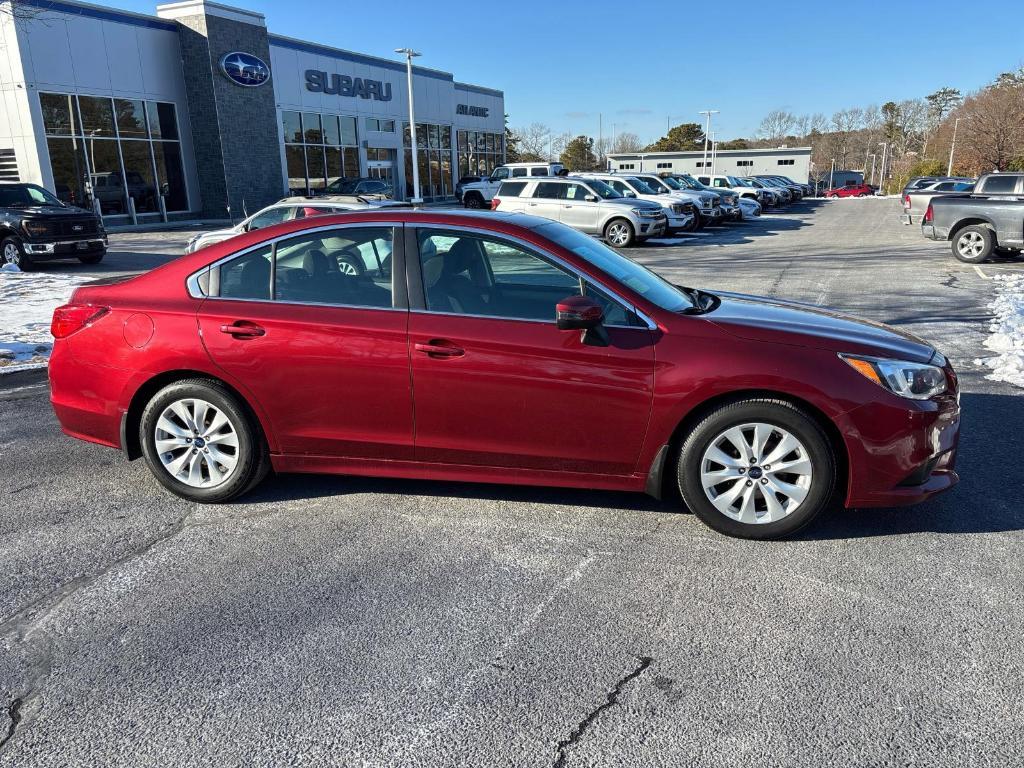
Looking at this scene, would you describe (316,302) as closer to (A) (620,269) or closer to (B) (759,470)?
(A) (620,269)

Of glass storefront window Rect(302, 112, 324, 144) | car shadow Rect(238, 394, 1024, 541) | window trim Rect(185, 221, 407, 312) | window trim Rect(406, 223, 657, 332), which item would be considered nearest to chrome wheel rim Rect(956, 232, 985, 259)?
car shadow Rect(238, 394, 1024, 541)

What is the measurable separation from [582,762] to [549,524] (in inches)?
69.0

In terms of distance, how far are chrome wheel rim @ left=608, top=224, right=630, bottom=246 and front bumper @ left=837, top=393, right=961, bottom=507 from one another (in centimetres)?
1639

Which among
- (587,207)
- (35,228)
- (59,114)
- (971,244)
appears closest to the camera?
(35,228)

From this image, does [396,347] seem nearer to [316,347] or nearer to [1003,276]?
[316,347]

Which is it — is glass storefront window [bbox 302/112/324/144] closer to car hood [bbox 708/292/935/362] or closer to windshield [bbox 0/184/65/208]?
windshield [bbox 0/184/65/208]

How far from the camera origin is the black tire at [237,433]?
14.0ft

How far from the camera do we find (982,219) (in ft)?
51.5

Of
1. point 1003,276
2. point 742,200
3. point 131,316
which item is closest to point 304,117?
point 742,200

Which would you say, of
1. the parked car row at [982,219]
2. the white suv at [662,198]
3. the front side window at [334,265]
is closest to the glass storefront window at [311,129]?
the white suv at [662,198]

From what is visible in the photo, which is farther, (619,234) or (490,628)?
(619,234)

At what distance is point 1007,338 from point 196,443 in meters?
8.04

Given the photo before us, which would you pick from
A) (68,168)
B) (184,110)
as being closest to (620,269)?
(68,168)

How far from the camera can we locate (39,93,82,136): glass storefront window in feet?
80.5
